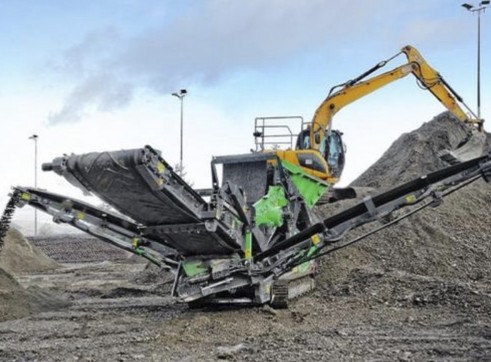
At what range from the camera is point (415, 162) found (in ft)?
59.4

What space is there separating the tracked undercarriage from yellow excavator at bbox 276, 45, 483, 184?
3509mm

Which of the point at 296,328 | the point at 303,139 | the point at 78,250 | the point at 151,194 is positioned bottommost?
the point at 296,328

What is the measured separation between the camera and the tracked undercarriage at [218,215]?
25.4 feet

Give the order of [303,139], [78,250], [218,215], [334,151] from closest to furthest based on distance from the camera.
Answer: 1. [218,215]
2. [334,151]
3. [303,139]
4. [78,250]

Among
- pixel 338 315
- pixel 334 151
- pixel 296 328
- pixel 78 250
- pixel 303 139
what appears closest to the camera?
pixel 296 328

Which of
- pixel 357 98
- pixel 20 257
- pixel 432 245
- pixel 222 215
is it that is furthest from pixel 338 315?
pixel 20 257

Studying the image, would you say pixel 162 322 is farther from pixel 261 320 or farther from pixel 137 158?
pixel 137 158

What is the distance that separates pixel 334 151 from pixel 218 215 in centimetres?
619

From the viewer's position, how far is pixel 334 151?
14.0 m

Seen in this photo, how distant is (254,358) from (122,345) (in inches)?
67.1

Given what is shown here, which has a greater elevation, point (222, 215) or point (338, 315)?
point (222, 215)

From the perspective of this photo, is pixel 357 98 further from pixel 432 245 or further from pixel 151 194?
pixel 151 194

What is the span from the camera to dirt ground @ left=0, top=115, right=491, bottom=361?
6723mm

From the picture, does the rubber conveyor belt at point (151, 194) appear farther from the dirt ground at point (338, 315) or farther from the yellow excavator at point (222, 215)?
the dirt ground at point (338, 315)
